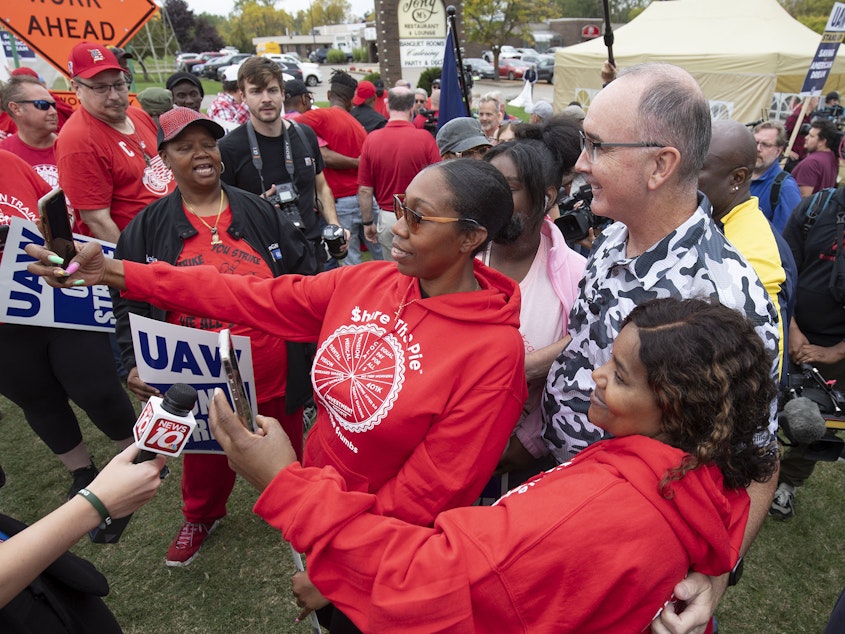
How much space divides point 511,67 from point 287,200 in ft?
118

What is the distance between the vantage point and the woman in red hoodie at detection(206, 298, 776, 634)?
1.11 meters

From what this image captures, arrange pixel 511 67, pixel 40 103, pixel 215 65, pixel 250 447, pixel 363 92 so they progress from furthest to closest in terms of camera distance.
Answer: pixel 215 65 → pixel 511 67 → pixel 363 92 → pixel 40 103 → pixel 250 447

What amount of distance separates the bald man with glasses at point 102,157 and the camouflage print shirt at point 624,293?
3109 mm

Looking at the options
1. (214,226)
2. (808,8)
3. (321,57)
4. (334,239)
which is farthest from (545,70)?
(214,226)

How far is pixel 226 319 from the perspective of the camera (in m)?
2.13

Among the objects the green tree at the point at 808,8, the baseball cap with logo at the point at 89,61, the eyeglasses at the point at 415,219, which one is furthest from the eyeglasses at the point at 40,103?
the green tree at the point at 808,8

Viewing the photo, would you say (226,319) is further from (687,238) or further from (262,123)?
(262,123)

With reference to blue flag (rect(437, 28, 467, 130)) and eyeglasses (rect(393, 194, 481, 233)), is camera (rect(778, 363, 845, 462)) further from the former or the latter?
blue flag (rect(437, 28, 467, 130))

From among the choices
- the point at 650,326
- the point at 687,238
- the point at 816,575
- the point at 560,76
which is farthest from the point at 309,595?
the point at 560,76

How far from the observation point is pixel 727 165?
256 cm

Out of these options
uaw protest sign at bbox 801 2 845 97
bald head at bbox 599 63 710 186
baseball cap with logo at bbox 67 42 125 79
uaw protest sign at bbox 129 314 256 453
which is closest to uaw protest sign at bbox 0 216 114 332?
uaw protest sign at bbox 129 314 256 453

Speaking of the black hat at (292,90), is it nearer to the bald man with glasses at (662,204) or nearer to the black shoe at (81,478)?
the black shoe at (81,478)

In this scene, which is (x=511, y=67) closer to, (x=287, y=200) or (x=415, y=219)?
(x=287, y=200)

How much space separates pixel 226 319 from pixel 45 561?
97 centimetres
